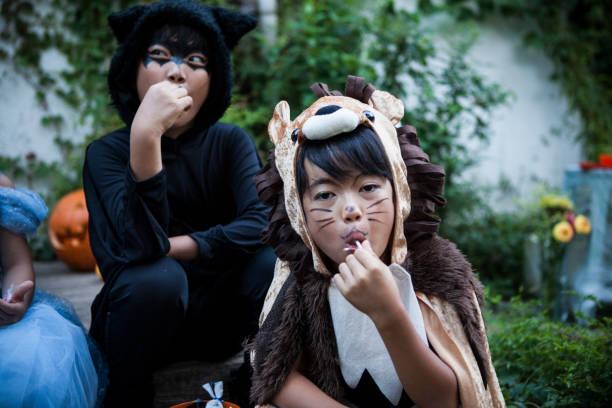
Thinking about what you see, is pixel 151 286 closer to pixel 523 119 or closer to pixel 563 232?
pixel 563 232

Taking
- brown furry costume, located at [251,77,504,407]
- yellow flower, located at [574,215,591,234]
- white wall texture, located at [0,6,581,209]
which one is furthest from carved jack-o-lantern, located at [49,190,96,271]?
white wall texture, located at [0,6,581,209]

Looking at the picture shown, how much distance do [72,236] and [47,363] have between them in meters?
2.51

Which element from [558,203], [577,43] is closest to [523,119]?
[577,43]

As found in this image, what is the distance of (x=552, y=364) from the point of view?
77.2 inches

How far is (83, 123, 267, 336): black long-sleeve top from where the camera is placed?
162 centimetres

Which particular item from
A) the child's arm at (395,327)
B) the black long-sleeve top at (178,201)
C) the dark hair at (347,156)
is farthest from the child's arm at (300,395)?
the black long-sleeve top at (178,201)

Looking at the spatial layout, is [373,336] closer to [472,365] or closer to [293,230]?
[472,365]

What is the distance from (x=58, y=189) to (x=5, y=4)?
169 cm

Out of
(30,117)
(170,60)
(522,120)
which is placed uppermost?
(170,60)

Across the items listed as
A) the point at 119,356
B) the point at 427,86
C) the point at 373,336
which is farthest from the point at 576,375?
the point at 427,86

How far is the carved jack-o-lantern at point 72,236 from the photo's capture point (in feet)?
12.1

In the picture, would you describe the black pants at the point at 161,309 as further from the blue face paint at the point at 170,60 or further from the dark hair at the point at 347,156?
the blue face paint at the point at 170,60

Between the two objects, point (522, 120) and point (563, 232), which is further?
point (522, 120)

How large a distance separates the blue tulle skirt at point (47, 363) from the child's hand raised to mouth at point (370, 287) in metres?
0.90
